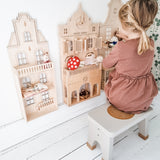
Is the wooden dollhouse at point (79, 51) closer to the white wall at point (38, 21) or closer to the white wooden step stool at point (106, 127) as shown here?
the white wall at point (38, 21)

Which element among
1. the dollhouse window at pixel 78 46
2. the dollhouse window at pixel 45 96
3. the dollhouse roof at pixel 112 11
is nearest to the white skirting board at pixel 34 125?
the dollhouse window at pixel 45 96

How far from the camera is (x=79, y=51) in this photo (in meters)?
1.29

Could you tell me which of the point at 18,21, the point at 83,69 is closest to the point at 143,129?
the point at 83,69

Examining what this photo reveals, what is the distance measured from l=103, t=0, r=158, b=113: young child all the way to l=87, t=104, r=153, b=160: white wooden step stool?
9 cm

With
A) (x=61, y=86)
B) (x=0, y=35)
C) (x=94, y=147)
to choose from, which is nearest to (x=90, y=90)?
(x=61, y=86)

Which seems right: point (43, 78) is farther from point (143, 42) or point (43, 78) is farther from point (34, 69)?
point (143, 42)

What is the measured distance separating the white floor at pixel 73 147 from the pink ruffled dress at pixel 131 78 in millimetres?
312

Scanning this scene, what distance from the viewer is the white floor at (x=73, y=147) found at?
3.56 feet

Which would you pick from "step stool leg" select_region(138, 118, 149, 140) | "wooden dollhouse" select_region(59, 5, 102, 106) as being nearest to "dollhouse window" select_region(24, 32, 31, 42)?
"wooden dollhouse" select_region(59, 5, 102, 106)

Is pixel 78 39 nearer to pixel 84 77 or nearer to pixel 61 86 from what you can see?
pixel 84 77

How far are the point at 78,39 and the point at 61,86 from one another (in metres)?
0.44

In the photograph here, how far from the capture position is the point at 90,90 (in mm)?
1510

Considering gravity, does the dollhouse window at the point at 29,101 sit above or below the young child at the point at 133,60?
below

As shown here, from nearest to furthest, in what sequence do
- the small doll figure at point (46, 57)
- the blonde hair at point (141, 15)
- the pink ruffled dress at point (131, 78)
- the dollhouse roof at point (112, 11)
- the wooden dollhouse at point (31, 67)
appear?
the blonde hair at point (141, 15) < the pink ruffled dress at point (131, 78) < the wooden dollhouse at point (31, 67) < the small doll figure at point (46, 57) < the dollhouse roof at point (112, 11)
